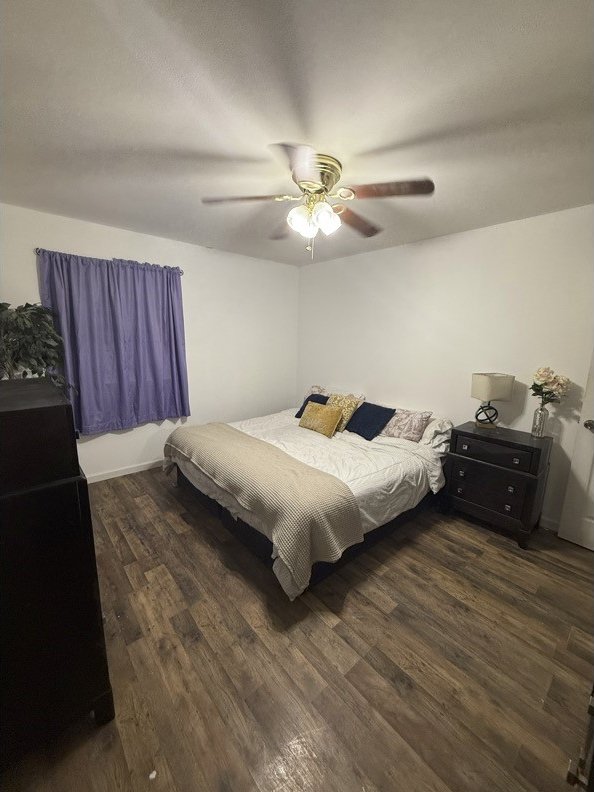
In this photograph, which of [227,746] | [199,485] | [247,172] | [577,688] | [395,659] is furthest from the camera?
[199,485]

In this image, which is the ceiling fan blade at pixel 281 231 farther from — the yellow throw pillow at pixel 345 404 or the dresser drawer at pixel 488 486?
the dresser drawer at pixel 488 486

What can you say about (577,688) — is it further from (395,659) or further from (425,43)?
(425,43)

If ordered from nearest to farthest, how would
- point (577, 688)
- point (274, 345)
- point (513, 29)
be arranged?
point (513, 29) < point (577, 688) < point (274, 345)

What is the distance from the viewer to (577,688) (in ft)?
4.55

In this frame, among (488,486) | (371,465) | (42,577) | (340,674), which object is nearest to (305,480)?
(371,465)

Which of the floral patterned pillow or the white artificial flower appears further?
the floral patterned pillow

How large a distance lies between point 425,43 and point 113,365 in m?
3.16

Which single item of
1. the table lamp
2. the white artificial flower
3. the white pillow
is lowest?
the white pillow

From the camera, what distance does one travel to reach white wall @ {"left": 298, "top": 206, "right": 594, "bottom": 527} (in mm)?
2322

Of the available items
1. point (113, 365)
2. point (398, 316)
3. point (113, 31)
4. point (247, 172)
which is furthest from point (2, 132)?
point (398, 316)

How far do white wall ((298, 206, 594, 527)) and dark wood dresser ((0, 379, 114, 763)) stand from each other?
9.99 feet

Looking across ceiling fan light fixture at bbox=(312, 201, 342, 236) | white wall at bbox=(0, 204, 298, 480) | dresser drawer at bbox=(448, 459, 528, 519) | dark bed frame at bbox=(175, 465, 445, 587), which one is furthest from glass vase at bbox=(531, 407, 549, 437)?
white wall at bbox=(0, 204, 298, 480)

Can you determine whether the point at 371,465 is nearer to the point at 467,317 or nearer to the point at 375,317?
the point at 467,317

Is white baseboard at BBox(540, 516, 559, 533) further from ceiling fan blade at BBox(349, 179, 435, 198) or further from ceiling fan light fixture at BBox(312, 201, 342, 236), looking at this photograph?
ceiling fan light fixture at BBox(312, 201, 342, 236)
